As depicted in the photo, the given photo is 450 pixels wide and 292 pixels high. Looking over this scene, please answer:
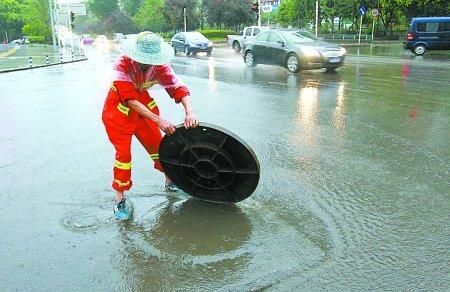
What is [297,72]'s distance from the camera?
52.6 ft

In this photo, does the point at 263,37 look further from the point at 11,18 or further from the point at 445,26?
the point at 11,18

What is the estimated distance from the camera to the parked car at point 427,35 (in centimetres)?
2531

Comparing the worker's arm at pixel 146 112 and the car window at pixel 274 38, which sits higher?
the car window at pixel 274 38

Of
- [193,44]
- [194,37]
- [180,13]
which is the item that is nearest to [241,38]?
[193,44]

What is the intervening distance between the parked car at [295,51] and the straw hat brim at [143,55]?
12.3 meters

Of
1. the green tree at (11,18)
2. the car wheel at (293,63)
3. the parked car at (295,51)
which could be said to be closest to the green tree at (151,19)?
the green tree at (11,18)

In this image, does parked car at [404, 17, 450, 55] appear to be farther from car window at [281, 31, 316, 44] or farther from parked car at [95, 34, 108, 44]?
parked car at [95, 34, 108, 44]

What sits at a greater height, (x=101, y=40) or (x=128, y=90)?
(x=128, y=90)

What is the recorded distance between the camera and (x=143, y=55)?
3.62m

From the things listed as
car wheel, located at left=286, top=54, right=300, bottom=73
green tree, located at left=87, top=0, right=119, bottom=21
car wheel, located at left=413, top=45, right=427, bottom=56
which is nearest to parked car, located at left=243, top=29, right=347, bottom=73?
car wheel, located at left=286, top=54, right=300, bottom=73

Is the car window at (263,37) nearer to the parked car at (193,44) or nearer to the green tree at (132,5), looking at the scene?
the parked car at (193,44)

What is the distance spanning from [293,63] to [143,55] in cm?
1295

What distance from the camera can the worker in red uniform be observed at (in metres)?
3.68

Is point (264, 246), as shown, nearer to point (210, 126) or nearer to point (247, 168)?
point (247, 168)
